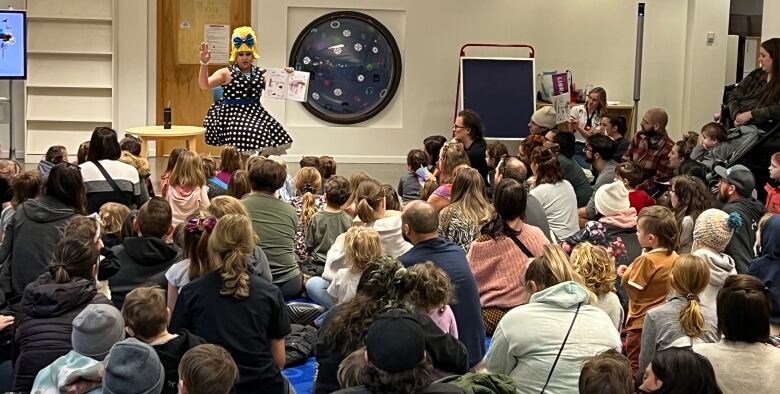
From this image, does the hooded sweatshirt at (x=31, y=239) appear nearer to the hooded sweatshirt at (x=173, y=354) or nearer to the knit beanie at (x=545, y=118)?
the hooded sweatshirt at (x=173, y=354)

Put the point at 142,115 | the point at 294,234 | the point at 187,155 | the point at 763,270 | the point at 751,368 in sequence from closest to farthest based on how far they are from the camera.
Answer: the point at 751,368
the point at 763,270
the point at 294,234
the point at 187,155
the point at 142,115

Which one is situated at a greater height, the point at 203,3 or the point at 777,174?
the point at 203,3

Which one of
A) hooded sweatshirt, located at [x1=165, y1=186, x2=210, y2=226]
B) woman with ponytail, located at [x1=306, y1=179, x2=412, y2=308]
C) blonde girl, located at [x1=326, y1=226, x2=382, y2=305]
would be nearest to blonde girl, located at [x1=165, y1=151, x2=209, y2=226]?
hooded sweatshirt, located at [x1=165, y1=186, x2=210, y2=226]

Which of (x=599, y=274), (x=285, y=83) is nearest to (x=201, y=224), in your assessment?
(x=599, y=274)

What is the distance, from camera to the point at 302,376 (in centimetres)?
481

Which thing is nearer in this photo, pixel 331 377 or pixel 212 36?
pixel 331 377

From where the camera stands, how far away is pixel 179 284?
4.29 meters

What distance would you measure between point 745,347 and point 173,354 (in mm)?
1803

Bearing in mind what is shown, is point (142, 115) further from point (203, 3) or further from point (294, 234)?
point (294, 234)

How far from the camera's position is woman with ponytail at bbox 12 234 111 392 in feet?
→ 12.0

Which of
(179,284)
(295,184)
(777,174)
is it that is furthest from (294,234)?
(777,174)

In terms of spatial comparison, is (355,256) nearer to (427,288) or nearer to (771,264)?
(427,288)

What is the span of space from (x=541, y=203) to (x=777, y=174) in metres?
1.43

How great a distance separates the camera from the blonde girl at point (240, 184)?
20.3ft
